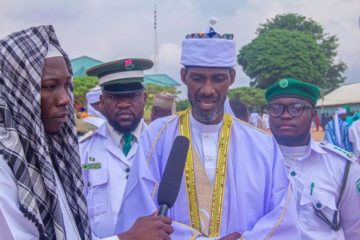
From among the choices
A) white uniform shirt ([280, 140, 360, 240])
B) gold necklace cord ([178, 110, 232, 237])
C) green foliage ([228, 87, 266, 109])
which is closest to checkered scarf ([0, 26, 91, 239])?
gold necklace cord ([178, 110, 232, 237])

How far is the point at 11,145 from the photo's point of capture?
2.25 metres

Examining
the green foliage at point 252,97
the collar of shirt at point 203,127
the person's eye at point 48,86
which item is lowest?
the green foliage at point 252,97

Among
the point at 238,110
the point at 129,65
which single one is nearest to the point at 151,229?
the point at 129,65

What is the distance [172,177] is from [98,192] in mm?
2170

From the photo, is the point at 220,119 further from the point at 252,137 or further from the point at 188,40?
the point at 188,40

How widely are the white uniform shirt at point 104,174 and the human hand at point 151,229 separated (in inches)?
86.0

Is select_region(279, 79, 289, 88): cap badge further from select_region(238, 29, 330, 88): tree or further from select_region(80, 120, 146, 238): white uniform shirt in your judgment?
select_region(238, 29, 330, 88): tree

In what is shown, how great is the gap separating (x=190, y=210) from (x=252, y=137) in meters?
0.60

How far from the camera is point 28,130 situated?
7.70 ft

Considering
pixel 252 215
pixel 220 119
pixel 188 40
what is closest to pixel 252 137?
pixel 220 119

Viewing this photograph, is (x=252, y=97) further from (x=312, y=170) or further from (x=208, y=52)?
(x=208, y=52)

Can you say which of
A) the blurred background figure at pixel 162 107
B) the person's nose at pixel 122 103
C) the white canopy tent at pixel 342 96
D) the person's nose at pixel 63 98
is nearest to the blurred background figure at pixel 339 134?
the blurred background figure at pixel 162 107

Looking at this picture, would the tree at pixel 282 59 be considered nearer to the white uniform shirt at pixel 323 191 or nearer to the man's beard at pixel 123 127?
the man's beard at pixel 123 127

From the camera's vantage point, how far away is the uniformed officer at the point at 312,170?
13.5 ft
